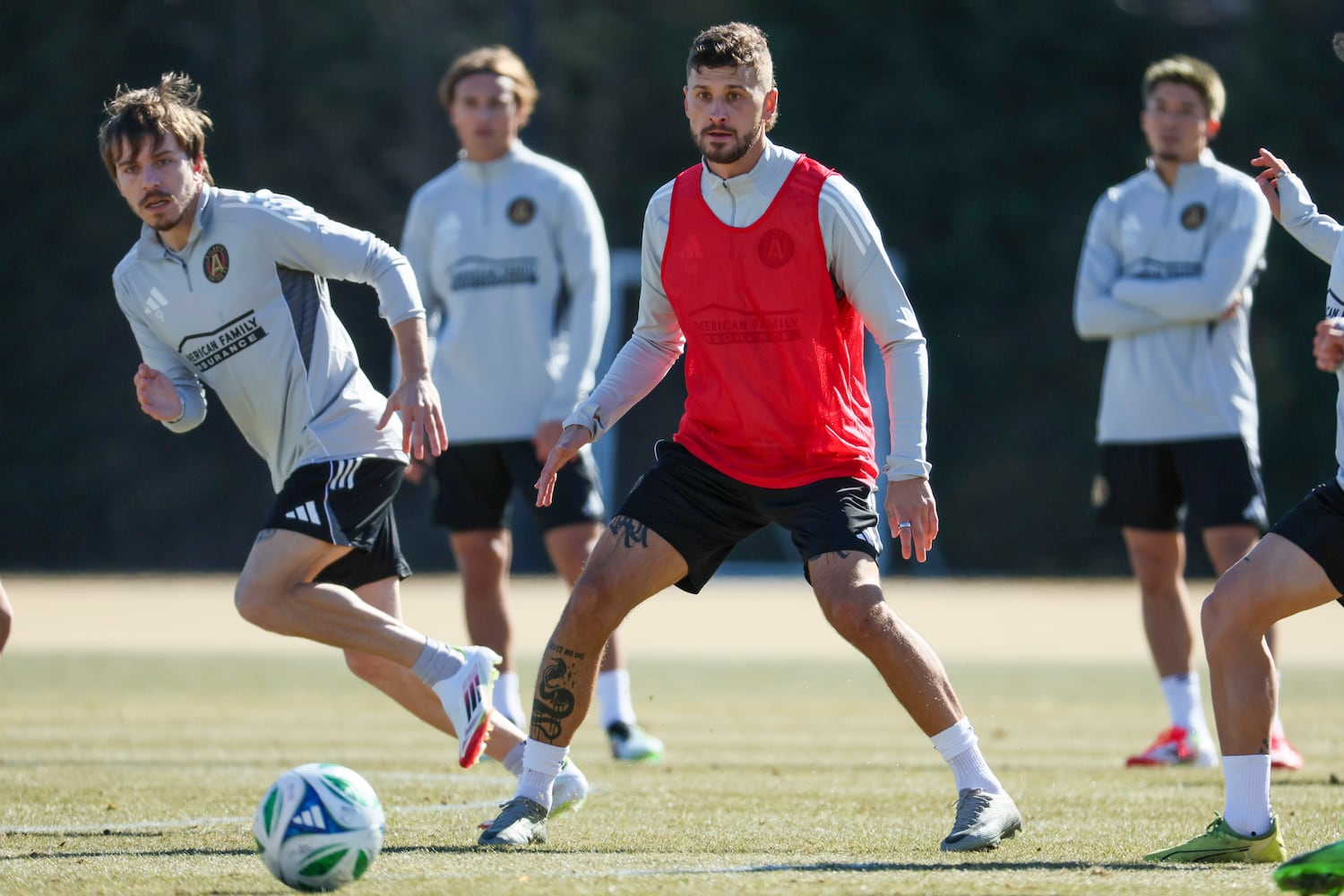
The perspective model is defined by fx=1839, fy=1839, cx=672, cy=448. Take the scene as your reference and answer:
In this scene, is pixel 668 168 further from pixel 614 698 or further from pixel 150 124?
pixel 150 124

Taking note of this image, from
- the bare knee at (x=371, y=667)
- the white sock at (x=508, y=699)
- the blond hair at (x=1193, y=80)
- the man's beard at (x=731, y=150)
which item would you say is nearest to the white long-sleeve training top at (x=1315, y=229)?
the man's beard at (x=731, y=150)

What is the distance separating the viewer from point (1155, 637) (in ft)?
26.4

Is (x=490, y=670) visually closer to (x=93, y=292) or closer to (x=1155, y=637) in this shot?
(x=1155, y=637)

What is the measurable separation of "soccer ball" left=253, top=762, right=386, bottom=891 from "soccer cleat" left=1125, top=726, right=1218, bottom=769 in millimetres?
4092

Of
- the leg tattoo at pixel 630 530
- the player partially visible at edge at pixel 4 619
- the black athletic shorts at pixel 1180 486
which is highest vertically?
the leg tattoo at pixel 630 530

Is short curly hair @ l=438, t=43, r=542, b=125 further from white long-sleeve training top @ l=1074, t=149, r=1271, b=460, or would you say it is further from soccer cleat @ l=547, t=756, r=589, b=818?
soccer cleat @ l=547, t=756, r=589, b=818

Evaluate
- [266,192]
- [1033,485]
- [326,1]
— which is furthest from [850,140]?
[266,192]

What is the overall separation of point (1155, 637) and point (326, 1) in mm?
22026

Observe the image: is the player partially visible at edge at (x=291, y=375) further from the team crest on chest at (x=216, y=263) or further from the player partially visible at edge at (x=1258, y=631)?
the player partially visible at edge at (x=1258, y=631)

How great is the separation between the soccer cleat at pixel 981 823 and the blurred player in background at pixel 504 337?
9.27ft

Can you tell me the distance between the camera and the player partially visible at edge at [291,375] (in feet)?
18.6

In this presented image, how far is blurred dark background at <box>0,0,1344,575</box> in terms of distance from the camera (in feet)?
80.3

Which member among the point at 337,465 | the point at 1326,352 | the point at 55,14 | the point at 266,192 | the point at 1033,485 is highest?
the point at 55,14

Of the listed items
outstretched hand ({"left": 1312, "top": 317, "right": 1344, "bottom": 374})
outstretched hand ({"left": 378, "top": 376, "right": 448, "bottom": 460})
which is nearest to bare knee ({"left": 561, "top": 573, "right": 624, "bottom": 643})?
outstretched hand ({"left": 378, "top": 376, "right": 448, "bottom": 460})
